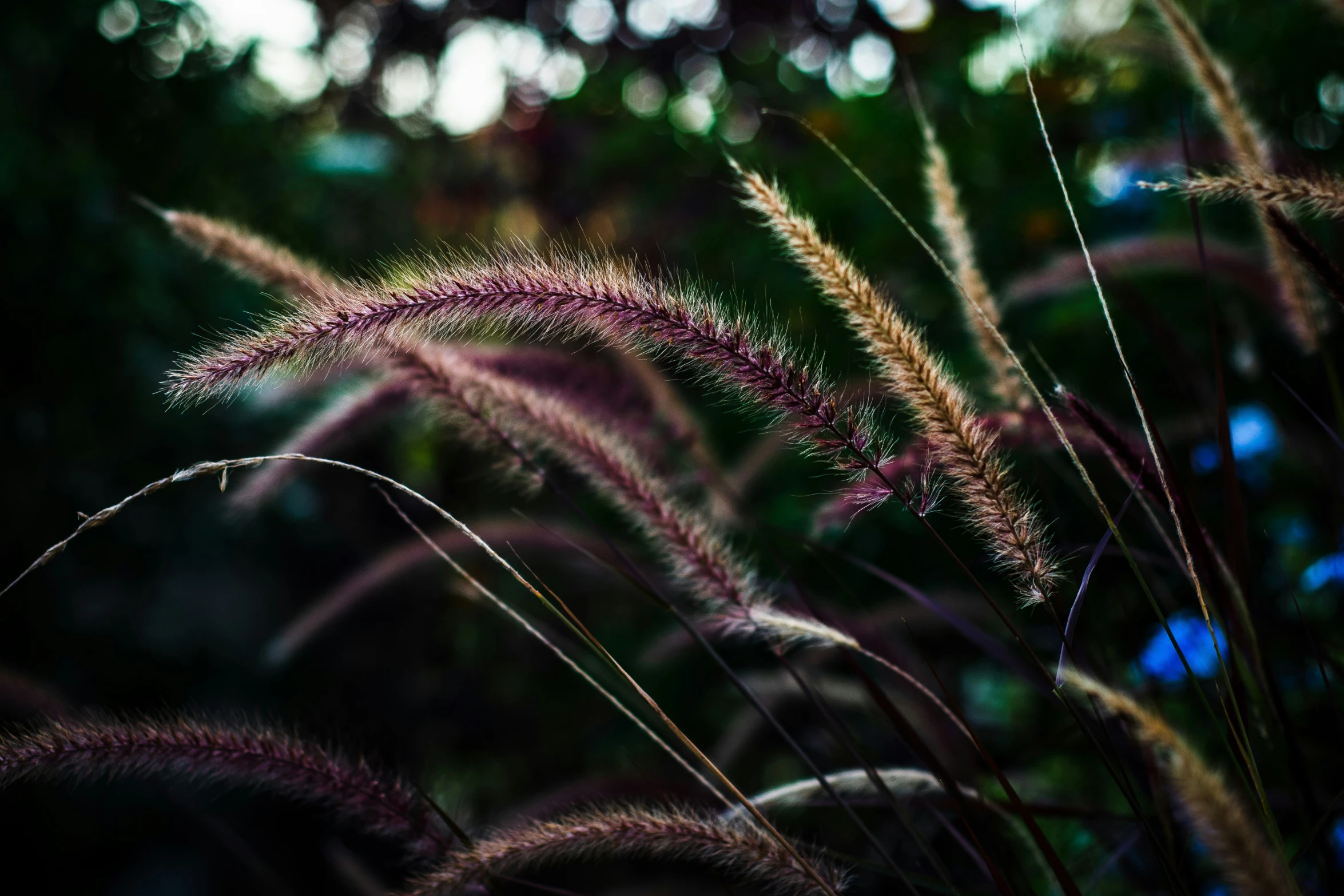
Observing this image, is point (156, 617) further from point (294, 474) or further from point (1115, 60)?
point (1115, 60)

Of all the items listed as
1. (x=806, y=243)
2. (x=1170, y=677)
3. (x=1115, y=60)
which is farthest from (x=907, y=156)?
(x=806, y=243)

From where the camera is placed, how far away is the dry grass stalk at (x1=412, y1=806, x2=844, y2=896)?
90 cm

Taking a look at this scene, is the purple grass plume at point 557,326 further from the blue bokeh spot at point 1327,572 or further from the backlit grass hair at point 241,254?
the blue bokeh spot at point 1327,572

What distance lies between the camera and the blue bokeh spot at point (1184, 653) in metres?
1.51

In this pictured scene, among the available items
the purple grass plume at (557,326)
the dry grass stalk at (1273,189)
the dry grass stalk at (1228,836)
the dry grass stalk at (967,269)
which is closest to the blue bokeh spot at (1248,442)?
the dry grass stalk at (967,269)

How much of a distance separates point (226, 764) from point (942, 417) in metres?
0.95

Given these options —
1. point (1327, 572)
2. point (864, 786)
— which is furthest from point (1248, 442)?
point (864, 786)

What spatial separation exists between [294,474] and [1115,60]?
104 inches

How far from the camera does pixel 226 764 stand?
1.03m

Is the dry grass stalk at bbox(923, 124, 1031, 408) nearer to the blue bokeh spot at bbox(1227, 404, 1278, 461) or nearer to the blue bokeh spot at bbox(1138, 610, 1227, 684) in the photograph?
the blue bokeh spot at bbox(1138, 610, 1227, 684)

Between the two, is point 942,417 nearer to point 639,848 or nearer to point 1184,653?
point 639,848

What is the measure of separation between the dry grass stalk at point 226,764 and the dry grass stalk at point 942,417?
0.82 meters

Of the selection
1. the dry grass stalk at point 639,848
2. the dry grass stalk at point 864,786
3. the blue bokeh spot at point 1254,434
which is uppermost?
the blue bokeh spot at point 1254,434

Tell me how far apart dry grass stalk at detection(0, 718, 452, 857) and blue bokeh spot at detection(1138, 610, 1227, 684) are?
124 cm
